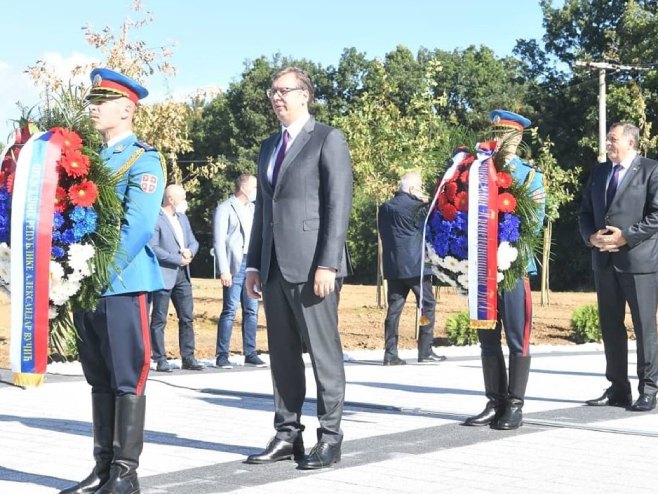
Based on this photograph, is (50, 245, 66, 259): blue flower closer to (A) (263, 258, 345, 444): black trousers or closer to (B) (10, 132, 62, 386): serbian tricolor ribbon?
(B) (10, 132, 62, 386): serbian tricolor ribbon

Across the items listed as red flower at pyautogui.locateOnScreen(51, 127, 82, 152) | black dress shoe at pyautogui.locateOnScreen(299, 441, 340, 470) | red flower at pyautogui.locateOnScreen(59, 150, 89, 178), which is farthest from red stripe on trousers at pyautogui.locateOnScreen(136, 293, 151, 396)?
black dress shoe at pyautogui.locateOnScreen(299, 441, 340, 470)

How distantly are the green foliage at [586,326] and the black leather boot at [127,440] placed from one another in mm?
12728

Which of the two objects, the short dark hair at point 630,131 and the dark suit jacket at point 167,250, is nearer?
the short dark hair at point 630,131

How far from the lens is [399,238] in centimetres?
1298

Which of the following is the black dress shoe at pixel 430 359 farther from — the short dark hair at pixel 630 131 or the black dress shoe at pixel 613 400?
the short dark hair at pixel 630 131

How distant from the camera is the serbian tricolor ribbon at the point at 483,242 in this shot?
7301 mm

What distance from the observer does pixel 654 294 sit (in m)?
8.88

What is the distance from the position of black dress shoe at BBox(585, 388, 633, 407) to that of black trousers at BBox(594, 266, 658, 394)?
0.17 ft

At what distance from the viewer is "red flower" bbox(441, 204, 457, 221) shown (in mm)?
7457

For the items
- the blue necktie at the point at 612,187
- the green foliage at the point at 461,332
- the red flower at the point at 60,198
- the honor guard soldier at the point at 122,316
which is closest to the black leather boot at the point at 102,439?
the honor guard soldier at the point at 122,316

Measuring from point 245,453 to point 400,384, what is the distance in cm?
424

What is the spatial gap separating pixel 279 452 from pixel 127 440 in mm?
1169

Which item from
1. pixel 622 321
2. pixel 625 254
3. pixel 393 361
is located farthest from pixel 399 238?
pixel 625 254

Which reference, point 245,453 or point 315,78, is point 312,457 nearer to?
point 245,453
